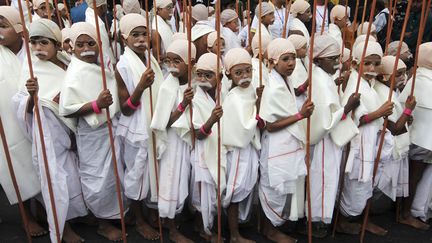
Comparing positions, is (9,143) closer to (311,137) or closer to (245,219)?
(245,219)

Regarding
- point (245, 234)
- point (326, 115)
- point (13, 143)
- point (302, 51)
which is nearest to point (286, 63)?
point (326, 115)

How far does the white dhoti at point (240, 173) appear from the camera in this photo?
125 inches

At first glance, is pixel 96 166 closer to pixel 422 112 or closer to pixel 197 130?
pixel 197 130

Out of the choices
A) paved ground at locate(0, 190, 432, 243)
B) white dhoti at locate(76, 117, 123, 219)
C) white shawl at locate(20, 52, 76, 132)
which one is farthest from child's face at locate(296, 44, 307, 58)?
white shawl at locate(20, 52, 76, 132)

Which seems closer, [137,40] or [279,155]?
[279,155]

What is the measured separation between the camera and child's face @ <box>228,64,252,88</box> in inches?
122

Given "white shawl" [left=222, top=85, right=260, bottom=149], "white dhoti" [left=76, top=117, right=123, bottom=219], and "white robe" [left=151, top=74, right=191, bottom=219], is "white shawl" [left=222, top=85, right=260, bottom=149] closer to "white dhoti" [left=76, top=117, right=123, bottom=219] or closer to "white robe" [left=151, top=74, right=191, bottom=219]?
"white robe" [left=151, top=74, right=191, bottom=219]

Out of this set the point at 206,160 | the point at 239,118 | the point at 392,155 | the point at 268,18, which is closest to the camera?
the point at 239,118

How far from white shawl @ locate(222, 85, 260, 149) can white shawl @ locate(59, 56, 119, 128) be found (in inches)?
32.8

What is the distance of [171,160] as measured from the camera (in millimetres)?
3234

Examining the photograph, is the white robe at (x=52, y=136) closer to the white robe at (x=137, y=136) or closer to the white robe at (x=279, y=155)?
the white robe at (x=137, y=136)

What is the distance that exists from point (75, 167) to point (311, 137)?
1.81 meters

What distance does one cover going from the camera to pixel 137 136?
3180mm

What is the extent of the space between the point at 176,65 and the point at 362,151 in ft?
5.04
